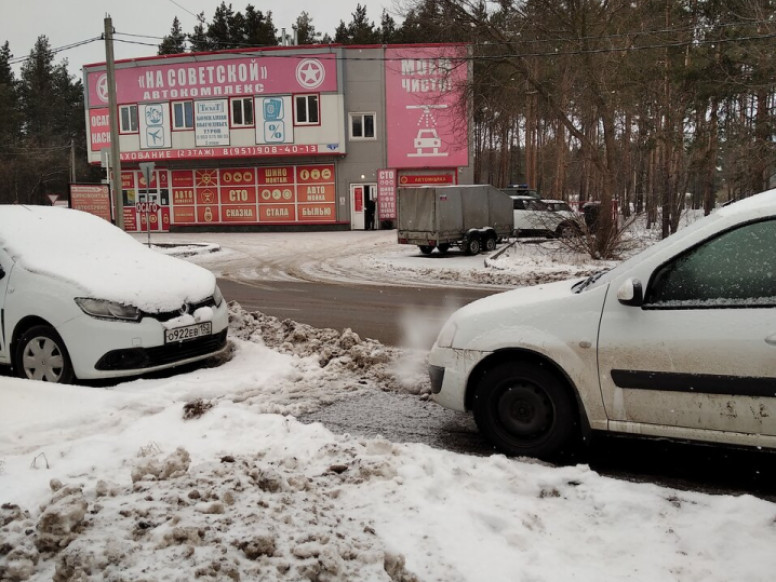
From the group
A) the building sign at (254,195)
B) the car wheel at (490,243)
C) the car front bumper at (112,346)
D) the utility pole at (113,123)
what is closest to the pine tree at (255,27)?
the building sign at (254,195)

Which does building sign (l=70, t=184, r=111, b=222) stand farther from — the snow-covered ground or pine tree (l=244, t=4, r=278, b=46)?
pine tree (l=244, t=4, r=278, b=46)

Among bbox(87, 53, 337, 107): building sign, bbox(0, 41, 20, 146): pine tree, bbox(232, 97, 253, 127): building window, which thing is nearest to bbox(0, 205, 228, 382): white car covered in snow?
bbox(87, 53, 337, 107): building sign

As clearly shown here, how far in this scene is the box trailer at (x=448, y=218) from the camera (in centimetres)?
2150

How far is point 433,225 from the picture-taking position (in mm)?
21438

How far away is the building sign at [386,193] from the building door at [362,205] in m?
0.33

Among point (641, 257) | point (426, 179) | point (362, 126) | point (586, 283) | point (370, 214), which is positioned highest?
point (362, 126)

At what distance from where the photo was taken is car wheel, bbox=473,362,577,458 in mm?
4145

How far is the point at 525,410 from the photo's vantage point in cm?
427

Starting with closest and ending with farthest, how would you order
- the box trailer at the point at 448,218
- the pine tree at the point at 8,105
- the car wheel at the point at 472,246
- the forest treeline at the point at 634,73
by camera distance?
the forest treeline at the point at 634,73, the box trailer at the point at 448,218, the car wheel at the point at 472,246, the pine tree at the point at 8,105

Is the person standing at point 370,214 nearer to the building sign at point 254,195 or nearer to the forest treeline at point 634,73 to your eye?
the building sign at point 254,195

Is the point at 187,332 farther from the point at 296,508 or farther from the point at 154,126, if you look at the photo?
A: the point at 154,126

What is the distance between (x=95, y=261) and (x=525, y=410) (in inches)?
175

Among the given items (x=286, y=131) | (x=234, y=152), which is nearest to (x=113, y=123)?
(x=286, y=131)

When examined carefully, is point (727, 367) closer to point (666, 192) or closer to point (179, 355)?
point (179, 355)
